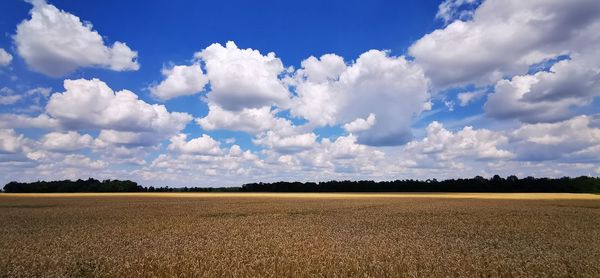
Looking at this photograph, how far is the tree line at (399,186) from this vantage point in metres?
111

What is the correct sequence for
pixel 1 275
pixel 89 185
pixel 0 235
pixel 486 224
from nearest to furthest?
1. pixel 1 275
2. pixel 0 235
3. pixel 486 224
4. pixel 89 185

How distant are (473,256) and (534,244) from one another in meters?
5.65

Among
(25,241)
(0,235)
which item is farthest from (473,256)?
(0,235)

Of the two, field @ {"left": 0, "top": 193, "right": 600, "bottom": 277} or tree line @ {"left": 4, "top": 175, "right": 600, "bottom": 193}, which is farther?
tree line @ {"left": 4, "top": 175, "right": 600, "bottom": 193}

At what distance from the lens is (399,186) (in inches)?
5113

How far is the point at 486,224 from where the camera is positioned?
2650cm

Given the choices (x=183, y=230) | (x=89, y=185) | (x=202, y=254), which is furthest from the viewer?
(x=89, y=185)

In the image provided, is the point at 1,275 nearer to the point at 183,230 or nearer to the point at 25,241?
the point at 25,241

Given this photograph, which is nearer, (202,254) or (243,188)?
(202,254)

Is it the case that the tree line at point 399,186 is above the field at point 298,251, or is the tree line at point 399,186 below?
above

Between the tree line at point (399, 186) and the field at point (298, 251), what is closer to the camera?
the field at point (298, 251)

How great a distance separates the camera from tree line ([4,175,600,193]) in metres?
111

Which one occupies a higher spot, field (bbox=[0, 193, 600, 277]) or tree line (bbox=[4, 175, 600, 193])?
tree line (bbox=[4, 175, 600, 193])

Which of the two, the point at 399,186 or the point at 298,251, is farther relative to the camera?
the point at 399,186
